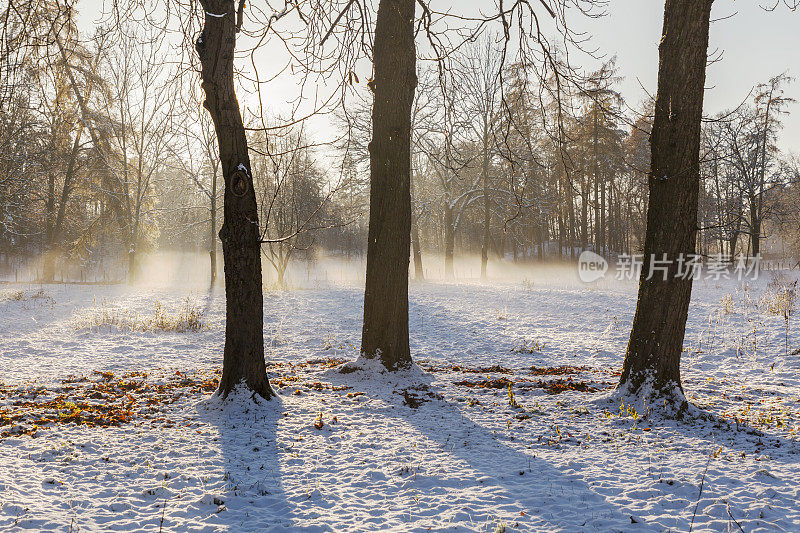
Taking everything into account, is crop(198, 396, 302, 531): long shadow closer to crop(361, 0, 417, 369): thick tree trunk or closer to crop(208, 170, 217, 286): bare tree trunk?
crop(361, 0, 417, 369): thick tree trunk

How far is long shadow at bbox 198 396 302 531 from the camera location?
2.88 meters

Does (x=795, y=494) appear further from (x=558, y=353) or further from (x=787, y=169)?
(x=787, y=169)

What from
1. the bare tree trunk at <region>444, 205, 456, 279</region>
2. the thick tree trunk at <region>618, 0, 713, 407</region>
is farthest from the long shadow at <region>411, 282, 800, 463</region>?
the bare tree trunk at <region>444, 205, 456, 279</region>

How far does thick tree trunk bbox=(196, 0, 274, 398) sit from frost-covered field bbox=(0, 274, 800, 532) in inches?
20.0

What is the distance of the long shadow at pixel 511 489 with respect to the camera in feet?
9.25

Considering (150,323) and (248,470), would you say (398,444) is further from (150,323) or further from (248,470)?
(150,323)

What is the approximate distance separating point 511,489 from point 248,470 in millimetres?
1941

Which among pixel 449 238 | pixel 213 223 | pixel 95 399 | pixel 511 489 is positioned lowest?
pixel 95 399

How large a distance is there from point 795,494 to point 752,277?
2659 centimetres

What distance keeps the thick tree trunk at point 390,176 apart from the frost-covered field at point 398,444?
841 millimetres

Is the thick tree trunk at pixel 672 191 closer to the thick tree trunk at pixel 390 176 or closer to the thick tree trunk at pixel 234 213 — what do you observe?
the thick tree trunk at pixel 390 176

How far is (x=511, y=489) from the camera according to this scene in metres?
3.25

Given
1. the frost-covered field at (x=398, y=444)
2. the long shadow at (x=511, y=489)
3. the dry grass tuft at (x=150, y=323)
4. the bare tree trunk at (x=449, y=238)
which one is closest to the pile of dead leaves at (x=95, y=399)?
the frost-covered field at (x=398, y=444)

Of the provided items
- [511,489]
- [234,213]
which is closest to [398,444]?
[511,489]
